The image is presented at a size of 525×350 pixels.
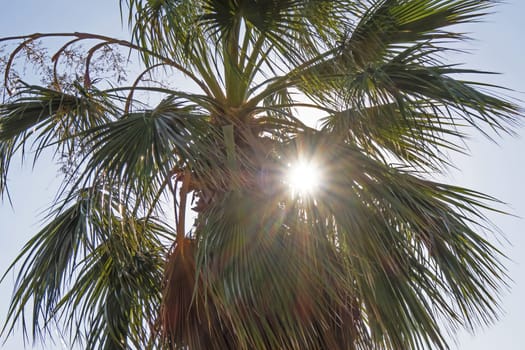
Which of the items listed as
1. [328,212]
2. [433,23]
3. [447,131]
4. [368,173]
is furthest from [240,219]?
[433,23]

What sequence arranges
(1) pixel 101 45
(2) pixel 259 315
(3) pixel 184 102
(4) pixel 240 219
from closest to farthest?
(2) pixel 259 315
(4) pixel 240 219
(3) pixel 184 102
(1) pixel 101 45

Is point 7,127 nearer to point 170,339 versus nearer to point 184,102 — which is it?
point 184,102

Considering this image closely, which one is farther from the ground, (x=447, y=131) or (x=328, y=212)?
(x=447, y=131)

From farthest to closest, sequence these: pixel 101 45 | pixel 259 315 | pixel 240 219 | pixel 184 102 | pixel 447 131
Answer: pixel 101 45 < pixel 447 131 < pixel 184 102 < pixel 240 219 < pixel 259 315

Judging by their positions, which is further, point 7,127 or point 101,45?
point 101,45

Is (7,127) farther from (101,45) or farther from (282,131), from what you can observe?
(282,131)

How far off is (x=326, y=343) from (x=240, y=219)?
997mm

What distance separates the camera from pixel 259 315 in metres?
4.93

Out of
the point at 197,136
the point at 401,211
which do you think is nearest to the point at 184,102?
the point at 197,136

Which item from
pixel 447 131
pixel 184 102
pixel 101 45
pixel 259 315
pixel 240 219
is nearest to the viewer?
pixel 259 315

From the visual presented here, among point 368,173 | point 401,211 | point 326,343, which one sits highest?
point 368,173

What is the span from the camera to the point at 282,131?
6207 millimetres

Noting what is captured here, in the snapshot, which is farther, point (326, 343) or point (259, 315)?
point (326, 343)

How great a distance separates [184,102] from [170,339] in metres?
1.63
